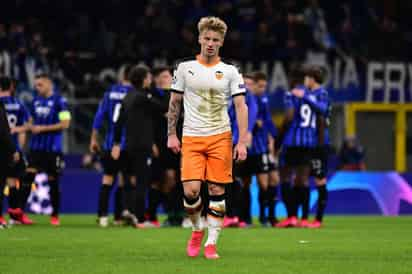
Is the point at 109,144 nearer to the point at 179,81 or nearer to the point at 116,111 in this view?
the point at 116,111

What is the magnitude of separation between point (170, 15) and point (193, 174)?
17.2m

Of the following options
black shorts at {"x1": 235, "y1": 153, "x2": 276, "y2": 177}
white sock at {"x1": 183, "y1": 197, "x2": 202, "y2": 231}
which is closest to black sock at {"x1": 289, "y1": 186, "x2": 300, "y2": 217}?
black shorts at {"x1": 235, "y1": 153, "x2": 276, "y2": 177}

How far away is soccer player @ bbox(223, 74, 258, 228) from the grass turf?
2.25 ft

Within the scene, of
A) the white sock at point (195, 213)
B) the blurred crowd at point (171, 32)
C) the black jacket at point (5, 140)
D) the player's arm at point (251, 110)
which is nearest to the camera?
the white sock at point (195, 213)

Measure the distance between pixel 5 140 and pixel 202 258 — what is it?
455 centimetres

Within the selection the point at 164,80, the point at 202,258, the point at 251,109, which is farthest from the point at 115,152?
the point at 202,258

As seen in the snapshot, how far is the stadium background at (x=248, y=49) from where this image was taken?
2445 cm

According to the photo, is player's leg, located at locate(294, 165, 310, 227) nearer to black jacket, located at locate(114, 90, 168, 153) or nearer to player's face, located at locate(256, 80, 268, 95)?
player's face, located at locate(256, 80, 268, 95)

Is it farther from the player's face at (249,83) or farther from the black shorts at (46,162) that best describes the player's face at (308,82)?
the black shorts at (46,162)

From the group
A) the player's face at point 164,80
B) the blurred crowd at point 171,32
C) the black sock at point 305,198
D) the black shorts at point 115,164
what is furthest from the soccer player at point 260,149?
the blurred crowd at point 171,32

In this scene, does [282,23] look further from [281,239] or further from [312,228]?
[281,239]

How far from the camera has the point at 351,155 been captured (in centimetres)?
2423

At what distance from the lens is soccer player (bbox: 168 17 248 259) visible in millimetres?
10016

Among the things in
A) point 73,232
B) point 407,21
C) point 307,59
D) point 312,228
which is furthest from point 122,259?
point 407,21
